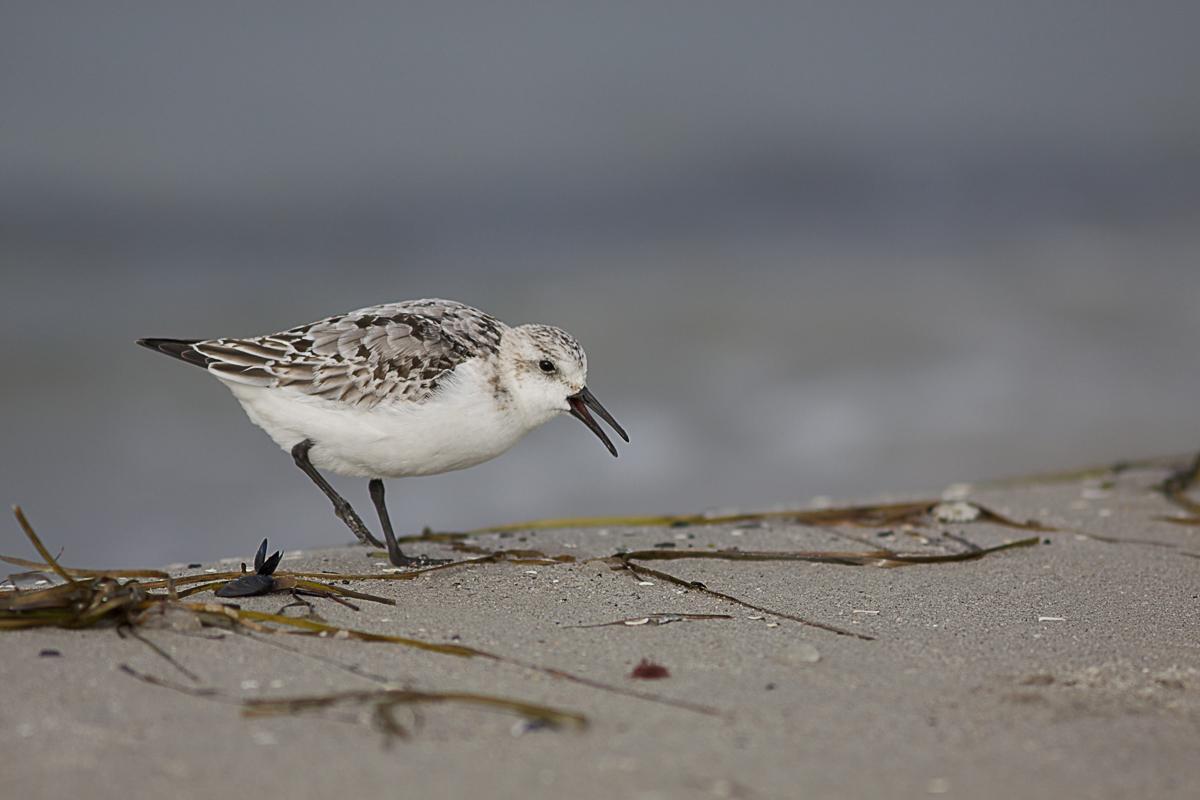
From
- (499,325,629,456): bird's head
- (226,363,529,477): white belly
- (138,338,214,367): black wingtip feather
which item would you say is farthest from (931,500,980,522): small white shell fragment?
(138,338,214,367): black wingtip feather

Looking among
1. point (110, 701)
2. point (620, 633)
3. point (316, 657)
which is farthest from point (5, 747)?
point (620, 633)

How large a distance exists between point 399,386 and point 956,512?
2.49 meters

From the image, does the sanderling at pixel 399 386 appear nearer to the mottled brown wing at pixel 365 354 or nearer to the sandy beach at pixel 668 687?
the mottled brown wing at pixel 365 354

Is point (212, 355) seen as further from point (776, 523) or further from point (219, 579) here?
point (776, 523)

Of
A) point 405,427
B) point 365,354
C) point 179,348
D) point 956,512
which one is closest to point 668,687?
point 405,427

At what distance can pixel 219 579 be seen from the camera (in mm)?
3830

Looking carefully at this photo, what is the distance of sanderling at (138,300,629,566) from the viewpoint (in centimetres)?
417

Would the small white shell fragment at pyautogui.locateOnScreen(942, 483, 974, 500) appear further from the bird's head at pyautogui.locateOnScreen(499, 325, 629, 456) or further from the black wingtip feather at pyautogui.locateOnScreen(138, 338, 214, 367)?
the black wingtip feather at pyautogui.locateOnScreen(138, 338, 214, 367)

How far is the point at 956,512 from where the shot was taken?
5.23 metres

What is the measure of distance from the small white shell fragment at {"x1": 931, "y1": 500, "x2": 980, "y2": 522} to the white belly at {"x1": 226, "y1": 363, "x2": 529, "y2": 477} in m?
1.95

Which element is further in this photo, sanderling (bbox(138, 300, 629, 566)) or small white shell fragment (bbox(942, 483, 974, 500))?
small white shell fragment (bbox(942, 483, 974, 500))

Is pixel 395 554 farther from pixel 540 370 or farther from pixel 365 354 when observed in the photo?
pixel 540 370

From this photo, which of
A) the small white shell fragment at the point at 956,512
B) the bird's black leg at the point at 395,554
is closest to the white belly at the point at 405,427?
the bird's black leg at the point at 395,554

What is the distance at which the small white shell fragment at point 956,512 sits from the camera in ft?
17.0
